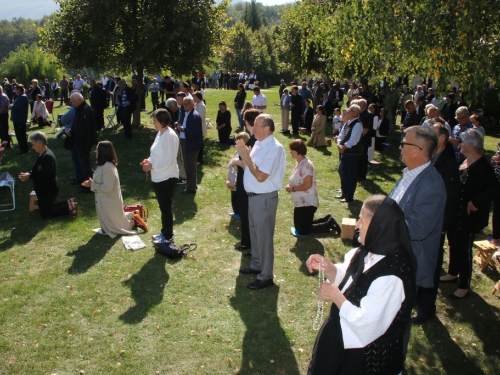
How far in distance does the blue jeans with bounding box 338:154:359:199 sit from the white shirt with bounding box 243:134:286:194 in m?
4.07

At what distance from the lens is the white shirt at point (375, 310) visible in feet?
8.74

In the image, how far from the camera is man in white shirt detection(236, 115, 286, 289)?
5371 mm

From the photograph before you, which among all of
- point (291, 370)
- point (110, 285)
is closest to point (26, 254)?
point (110, 285)

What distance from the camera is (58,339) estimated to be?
491cm

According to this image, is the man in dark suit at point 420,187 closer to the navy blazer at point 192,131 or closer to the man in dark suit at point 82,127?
the navy blazer at point 192,131

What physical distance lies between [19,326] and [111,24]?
12.5 metres

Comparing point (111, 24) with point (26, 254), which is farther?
point (111, 24)

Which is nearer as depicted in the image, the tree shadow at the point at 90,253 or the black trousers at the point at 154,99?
the tree shadow at the point at 90,253

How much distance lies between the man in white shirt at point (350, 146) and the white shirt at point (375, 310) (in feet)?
21.4

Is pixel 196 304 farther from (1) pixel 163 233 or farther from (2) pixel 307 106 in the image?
(2) pixel 307 106

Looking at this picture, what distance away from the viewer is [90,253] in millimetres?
7043

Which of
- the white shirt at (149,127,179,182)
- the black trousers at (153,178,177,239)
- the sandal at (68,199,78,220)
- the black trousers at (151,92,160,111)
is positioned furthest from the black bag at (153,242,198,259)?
the black trousers at (151,92,160,111)

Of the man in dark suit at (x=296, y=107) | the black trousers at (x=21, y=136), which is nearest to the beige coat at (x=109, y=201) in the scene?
the black trousers at (x=21, y=136)

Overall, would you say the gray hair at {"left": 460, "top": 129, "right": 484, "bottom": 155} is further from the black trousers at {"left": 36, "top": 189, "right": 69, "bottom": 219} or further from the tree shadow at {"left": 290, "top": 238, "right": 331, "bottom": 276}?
the black trousers at {"left": 36, "top": 189, "right": 69, "bottom": 219}
